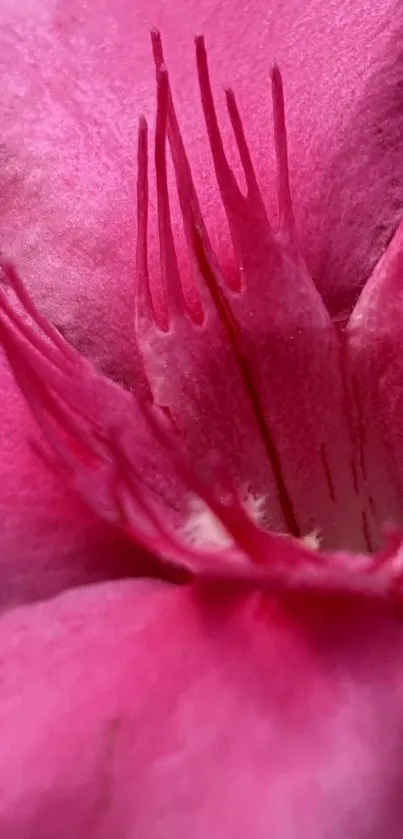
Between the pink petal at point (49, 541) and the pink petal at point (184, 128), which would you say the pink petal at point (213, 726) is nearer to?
the pink petal at point (49, 541)

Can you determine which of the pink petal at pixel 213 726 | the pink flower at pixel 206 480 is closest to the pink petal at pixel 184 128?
the pink flower at pixel 206 480

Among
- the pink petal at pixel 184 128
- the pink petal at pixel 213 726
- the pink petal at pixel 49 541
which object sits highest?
the pink petal at pixel 184 128

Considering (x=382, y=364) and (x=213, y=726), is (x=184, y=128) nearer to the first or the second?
(x=382, y=364)

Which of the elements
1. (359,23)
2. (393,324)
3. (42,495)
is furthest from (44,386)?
(359,23)

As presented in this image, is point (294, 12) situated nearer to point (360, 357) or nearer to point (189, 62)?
point (189, 62)

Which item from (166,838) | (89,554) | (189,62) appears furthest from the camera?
(189,62)

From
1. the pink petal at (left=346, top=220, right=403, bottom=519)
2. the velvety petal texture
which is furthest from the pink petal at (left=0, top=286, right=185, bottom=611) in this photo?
the pink petal at (left=346, top=220, right=403, bottom=519)

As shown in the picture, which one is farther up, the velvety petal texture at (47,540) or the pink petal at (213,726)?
the velvety petal texture at (47,540)

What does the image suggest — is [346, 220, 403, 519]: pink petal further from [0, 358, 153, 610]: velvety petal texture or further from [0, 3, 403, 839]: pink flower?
[0, 358, 153, 610]: velvety petal texture
